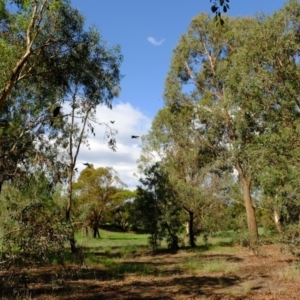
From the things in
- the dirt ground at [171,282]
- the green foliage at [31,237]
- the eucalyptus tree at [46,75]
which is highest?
the eucalyptus tree at [46,75]

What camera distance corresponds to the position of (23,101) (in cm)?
1159

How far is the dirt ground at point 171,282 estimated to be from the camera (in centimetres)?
1089

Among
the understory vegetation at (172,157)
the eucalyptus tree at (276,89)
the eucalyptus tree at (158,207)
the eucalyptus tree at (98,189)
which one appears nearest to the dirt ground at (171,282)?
the understory vegetation at (172,157)

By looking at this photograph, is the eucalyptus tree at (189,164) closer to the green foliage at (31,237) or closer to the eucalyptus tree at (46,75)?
the eucalyptus tree at (46,75)

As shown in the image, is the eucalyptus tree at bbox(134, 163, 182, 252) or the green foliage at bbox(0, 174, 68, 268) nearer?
the green foliage at bbox(0, 174, 68, 268)

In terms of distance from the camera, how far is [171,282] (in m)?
13.5

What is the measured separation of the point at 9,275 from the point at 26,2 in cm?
549

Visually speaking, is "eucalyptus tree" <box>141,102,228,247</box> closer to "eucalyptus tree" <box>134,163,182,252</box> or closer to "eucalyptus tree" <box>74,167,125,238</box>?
"eucalyptus tree" <box>134,163,182,252</box>

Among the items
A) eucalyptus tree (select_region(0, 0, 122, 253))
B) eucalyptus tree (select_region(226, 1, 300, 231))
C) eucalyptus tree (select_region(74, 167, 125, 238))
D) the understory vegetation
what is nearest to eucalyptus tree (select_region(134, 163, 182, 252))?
the understory vegetation

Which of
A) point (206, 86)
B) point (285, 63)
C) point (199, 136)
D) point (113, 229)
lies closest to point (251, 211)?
point (199, 136)

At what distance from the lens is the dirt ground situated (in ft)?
35.7

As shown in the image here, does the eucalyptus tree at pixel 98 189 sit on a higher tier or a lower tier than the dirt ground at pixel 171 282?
higher

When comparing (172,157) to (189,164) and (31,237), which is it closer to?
(189,164)

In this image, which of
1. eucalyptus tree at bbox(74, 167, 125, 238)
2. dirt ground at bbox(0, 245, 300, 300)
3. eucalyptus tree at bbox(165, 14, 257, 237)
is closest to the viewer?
dirt ground at bbox(0, 245, 300, 300)
